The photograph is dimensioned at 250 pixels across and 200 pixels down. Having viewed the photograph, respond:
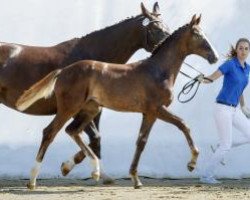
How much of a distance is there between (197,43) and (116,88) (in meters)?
0.97

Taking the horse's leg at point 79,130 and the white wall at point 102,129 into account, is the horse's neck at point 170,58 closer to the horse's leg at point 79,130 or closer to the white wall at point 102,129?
the horse's leg at point 79,130

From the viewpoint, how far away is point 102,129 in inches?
428

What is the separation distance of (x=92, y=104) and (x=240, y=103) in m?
1.86

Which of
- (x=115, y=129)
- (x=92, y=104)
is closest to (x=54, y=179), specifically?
(x=115, y=129)

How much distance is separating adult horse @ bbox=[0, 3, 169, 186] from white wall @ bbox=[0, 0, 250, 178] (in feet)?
3.26

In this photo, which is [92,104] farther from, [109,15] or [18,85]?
[109,15]

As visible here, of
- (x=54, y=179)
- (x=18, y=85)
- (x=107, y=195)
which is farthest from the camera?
(x=54, y=179)

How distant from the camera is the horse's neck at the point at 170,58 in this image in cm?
912

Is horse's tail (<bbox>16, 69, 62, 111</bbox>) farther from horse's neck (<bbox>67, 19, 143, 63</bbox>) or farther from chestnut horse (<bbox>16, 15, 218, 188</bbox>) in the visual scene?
horse's neck (<bbox>67, 19, 143, 63</bbox>)

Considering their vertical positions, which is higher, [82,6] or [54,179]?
[82,6]

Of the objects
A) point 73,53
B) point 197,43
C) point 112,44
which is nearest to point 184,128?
point 197,43

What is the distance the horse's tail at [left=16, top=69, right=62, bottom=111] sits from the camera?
903 cm

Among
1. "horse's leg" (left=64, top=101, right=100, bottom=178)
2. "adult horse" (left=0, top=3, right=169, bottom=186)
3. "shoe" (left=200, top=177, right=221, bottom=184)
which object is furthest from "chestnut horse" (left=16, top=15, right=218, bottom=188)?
"shoe" (left=200, top=177, right=221, bottom=184)

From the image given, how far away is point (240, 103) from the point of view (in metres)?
10.1
